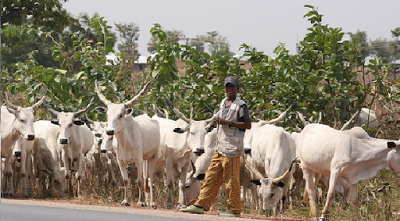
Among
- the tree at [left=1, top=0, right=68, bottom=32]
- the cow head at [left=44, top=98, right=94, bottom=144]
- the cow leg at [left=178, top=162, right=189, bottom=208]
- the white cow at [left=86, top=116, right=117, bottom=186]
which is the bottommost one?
the cow leg at [left=178, top=162, right=189, bottom=208]

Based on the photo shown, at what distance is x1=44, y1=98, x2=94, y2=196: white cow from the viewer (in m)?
12.2

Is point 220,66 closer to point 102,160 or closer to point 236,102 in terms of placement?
point 102,160

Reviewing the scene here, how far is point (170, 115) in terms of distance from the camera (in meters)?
15.7

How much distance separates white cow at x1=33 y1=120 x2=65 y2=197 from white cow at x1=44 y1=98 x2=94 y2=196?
213 mm

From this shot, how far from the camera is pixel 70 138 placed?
13016 mm

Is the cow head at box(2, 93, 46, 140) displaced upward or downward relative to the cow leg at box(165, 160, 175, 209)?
upward

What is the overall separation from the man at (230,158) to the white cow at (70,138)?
5.28m

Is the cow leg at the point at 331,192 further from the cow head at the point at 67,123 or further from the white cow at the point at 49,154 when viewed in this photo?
the white cow at the point at 49,154

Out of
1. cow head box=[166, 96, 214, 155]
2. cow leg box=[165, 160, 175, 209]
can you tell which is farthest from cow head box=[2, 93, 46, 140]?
cow head box=[166, 96, 214, 155]

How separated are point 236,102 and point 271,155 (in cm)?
374

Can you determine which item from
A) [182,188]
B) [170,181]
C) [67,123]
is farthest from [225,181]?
[67,123]

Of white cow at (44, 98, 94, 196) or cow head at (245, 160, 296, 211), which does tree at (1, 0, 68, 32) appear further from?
cow head at (245, 160, 296, 211)

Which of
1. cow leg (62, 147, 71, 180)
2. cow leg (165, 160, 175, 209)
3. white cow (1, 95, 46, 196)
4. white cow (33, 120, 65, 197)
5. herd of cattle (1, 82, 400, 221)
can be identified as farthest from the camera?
white cow (33, 120, 65, 197)

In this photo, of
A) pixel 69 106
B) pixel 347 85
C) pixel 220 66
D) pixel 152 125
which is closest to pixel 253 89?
pixel 220 66
